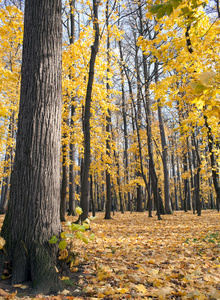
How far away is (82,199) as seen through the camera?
5.54 m

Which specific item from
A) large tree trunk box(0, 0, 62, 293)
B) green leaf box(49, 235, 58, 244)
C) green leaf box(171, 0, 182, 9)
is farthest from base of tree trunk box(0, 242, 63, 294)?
green leaf box(171, 0, 182, 9)

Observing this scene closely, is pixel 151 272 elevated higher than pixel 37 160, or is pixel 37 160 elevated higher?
pixel 37 160

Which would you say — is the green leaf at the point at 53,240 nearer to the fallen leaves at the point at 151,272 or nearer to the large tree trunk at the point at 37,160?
the large tree trunk at the point at 37,160

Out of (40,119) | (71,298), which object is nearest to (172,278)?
(71,298)

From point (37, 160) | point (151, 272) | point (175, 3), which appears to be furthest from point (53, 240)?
point (175, 3)

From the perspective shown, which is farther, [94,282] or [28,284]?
[94,282]

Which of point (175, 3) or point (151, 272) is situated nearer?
point (175, 3)

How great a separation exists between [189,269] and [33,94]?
10.1 feet

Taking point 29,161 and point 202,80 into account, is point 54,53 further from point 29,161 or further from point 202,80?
point 202,80

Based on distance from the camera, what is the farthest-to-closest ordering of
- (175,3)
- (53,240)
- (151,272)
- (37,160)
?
(151,272), (37,160), (53,240), (175,3)

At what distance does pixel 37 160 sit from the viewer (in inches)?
96.0

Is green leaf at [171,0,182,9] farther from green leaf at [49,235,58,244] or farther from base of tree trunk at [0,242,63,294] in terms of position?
base of tree trunk at [0,242,63,294]

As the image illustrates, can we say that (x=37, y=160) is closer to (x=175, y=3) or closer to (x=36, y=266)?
(x=36, y=266)

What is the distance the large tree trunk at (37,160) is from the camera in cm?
222
